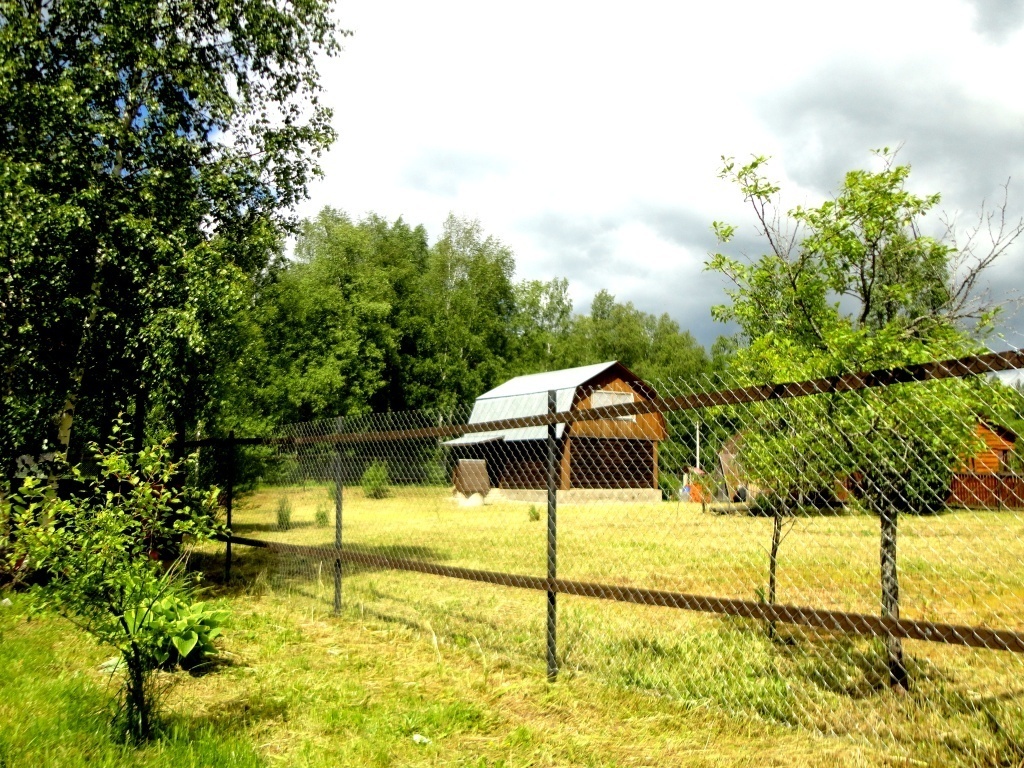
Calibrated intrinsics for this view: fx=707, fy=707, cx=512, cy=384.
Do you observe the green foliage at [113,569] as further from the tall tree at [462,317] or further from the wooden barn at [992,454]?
the tall tree at [462,317]

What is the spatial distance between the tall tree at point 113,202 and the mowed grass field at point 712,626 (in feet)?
8.72

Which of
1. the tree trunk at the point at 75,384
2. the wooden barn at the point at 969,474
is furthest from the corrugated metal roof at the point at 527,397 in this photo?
the wooden barn at the point at 969,474

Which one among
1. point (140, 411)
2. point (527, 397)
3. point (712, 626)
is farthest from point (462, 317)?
point (712, 626)

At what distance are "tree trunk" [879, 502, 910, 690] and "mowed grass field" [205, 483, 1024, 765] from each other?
12cm

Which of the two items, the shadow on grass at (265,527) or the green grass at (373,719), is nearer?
the green grass at (373,719)

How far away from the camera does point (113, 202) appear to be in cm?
824

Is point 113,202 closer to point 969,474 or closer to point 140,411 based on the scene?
point 140,411

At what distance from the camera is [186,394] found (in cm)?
969

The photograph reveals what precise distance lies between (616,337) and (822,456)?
152 feet

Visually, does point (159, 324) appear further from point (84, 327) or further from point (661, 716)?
point (661, 716)

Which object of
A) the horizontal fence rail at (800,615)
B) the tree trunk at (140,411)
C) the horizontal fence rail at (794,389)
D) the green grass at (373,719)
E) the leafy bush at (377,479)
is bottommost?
the green grass at (373,719)

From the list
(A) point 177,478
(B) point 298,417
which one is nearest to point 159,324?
(A) point 177,478

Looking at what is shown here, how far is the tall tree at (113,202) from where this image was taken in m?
7.87

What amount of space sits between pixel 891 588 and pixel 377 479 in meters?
5.28
